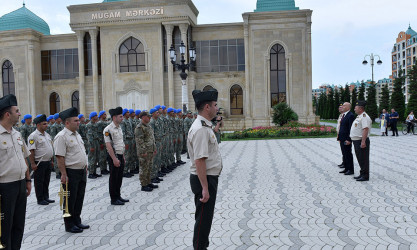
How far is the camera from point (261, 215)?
671 cm

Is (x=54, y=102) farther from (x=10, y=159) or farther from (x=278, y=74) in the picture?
(x=10, y=159)

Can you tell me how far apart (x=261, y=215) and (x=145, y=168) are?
3.65 m

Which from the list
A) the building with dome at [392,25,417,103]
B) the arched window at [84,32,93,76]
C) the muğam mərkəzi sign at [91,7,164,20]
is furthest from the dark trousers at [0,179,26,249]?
the building with dome at [392,25,417,103]

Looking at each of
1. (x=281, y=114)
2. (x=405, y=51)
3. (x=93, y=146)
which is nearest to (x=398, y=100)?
(x=281, y=114)

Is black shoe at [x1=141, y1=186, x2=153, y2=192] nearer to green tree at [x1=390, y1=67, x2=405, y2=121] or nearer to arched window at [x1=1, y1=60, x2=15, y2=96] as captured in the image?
arched window at [x1=1, y1=60, x2=15, y2=96]

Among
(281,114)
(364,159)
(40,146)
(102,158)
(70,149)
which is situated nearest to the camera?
(70,149)

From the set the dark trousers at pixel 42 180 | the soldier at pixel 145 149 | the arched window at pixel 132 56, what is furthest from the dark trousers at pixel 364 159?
the arched window at pixel 132 56

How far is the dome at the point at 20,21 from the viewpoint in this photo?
3872 centimetres

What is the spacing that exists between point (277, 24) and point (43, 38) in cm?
2399

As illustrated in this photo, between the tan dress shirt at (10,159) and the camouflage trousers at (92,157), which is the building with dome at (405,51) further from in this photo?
the tan dress shirt at (10,159)

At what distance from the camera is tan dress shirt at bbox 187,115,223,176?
4.29 m

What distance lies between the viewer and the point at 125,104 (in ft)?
116

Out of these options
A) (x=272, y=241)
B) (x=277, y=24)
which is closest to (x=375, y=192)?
(x=272, y=241)

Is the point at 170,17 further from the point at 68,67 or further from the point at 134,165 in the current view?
the point at 134,165
